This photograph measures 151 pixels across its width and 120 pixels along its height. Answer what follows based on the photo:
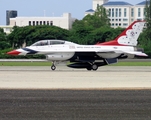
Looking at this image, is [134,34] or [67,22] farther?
[67,22]

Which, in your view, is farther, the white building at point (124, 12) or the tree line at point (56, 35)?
the white building at point (124, 12)

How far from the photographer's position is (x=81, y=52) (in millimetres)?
39062

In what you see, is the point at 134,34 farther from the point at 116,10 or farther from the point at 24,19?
the point at 116,10

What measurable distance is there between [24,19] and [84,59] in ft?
432

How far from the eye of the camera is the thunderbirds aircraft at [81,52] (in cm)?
3847

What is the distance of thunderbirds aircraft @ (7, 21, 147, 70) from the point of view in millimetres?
38469

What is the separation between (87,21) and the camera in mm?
148000

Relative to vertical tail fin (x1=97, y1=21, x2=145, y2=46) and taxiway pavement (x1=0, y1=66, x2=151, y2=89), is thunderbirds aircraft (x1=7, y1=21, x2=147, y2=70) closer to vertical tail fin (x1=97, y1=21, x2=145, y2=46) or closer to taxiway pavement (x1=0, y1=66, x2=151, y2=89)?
vertical tail fin (x1=97, y1=21, x2=145, y2=46)

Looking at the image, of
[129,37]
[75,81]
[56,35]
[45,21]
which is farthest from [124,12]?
[75,81]
